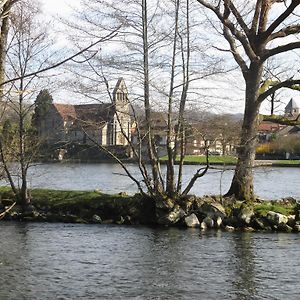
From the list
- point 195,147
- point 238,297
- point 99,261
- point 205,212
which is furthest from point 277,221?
point 238,297

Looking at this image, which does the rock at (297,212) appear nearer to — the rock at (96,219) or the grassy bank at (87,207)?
the grassy bank at (87,207)

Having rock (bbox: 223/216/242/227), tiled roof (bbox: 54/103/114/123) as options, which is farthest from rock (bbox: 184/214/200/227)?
tiled roof (bbox: 54/103/114/123)

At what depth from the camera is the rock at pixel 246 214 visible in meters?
20.0

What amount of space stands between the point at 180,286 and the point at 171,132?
10.3 m

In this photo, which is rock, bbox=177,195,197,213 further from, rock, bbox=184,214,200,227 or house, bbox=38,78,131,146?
house, bbox=38,78,131,146

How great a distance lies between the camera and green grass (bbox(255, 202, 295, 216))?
813 inches

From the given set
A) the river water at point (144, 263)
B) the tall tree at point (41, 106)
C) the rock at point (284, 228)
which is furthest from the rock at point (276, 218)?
the tall tree at point (41, 106)

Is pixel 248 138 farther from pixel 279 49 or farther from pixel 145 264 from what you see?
pixel 145 264

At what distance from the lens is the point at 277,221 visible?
1997cm

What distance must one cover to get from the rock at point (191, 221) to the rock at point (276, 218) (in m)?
2.59

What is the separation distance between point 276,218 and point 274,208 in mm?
1013

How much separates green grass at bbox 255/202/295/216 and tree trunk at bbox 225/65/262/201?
39.6 inches

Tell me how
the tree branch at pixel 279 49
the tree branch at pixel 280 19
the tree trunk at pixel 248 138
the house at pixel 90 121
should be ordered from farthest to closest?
the tree trunk at pixel 248 138
the house at pixel 90 121
the tree branch at pixel 279 49
the tree branch at pixel 280 19

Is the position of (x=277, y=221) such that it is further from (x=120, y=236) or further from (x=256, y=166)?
(x=120, y=236)
